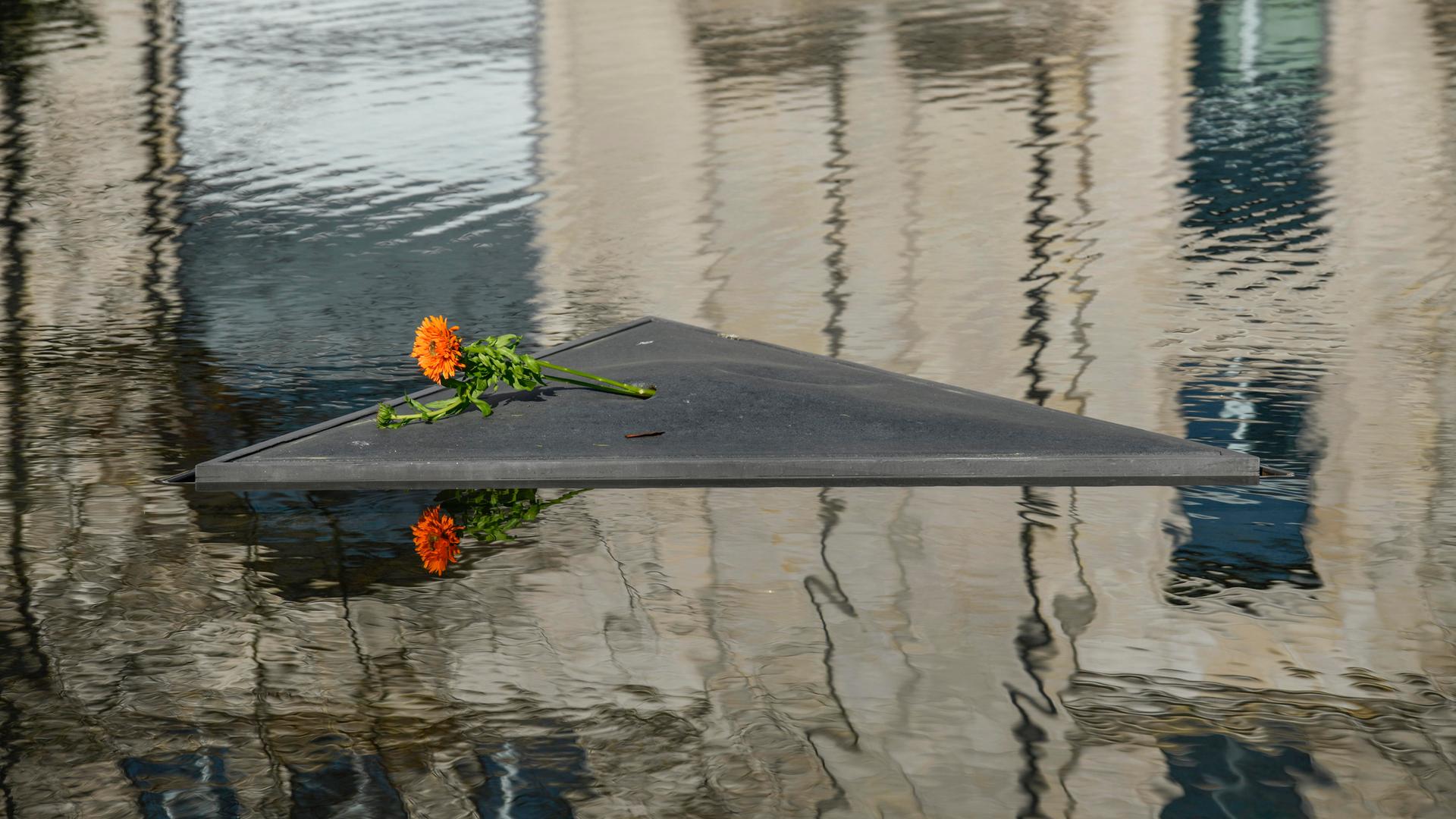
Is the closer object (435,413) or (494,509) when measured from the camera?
(494,509)

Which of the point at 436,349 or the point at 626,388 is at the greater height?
the point at 436,349

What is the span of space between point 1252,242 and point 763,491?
2.95 meters

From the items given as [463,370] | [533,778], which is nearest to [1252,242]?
[463,370]

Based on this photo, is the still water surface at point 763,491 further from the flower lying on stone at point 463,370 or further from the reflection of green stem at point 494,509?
the flower lying on stone at point 463,370

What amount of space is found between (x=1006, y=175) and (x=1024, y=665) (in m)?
4.56

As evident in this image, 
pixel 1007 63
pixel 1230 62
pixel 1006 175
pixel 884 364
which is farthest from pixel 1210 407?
pixel 1230 62

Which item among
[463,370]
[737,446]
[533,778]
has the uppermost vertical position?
[463,370]

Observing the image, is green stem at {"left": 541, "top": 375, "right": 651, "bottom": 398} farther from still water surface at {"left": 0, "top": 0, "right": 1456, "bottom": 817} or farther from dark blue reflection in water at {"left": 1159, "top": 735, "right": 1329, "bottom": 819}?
dark blue reflection in water at {"left": 1159, "top": 735, "right": 1329, "bottom": 819}

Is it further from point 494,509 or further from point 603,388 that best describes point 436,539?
point 603,388

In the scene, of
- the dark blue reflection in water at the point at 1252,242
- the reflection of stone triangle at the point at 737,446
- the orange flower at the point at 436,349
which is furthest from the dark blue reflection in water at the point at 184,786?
the dark blue reflection in water at the point at 1252,242

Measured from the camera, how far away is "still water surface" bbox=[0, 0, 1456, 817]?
2090 mm

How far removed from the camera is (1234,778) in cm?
198

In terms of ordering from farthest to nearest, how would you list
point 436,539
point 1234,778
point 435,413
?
point 435,413 < point 436,539 < point 1234,778

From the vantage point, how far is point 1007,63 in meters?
9.20
